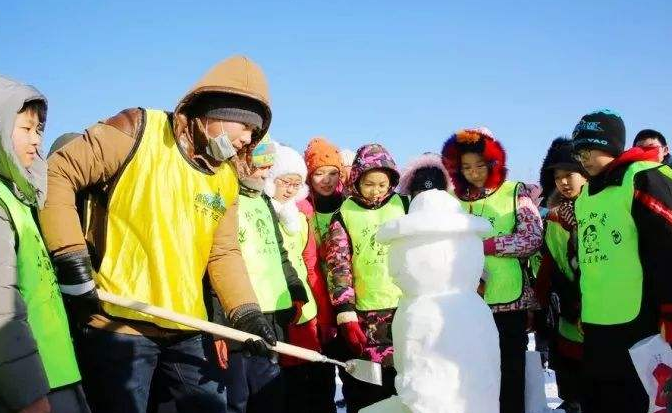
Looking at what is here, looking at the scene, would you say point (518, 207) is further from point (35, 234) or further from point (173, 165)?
point (35, 234)

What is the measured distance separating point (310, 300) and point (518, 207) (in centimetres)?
160

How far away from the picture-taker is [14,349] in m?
1.73

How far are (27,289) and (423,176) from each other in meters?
3.50

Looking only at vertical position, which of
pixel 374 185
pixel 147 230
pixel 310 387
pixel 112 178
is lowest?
pixel 310 387

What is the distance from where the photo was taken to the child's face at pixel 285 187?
171 inches

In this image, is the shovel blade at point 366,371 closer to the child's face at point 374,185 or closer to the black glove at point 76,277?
the black glove at point 76,277

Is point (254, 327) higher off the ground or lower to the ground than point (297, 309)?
higher

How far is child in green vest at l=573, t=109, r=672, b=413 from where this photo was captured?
291cm

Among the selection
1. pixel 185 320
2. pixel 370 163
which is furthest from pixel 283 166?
pixel 185 320

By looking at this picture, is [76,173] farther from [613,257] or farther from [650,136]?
[650,136]

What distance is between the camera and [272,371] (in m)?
3.51

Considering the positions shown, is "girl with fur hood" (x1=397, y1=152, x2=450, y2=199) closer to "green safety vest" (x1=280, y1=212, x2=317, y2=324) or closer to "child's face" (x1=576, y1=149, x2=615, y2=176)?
"green safety vest" (x1=280, y1=212, x2=317, y2=324)

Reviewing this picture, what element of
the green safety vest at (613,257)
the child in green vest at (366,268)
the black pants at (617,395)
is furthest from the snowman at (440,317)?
the child in green vest at (366,268)

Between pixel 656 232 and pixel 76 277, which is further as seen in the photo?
pixel 656 232
